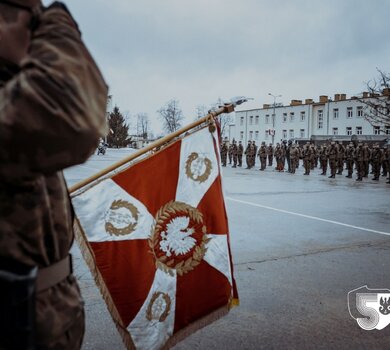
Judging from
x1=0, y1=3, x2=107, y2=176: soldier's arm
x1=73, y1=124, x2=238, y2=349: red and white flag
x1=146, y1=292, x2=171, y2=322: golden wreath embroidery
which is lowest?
x1=146, y1=292, x2=171, y2=322: golden wreath embroidery

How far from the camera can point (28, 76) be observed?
0.83 m

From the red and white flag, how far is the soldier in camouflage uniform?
121cm

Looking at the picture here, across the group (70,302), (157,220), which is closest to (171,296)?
(157,220)

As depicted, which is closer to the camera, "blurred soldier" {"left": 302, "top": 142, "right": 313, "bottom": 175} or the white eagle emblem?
the white eagle emblem

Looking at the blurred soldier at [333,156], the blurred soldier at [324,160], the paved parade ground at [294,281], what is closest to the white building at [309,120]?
the blurred soldier at [324,160]

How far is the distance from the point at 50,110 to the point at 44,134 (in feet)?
0.15

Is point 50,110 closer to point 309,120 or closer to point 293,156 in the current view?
point 293,156

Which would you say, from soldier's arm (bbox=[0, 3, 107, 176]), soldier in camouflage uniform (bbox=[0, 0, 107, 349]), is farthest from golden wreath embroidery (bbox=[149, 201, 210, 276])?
soldier's arm (bbox=[0, 3, 107, 176])

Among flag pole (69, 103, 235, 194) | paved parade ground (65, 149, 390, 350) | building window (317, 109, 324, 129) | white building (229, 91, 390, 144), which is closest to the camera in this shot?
flag pole (69, 103, 235, 194)

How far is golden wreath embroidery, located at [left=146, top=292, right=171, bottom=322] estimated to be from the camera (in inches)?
93.6

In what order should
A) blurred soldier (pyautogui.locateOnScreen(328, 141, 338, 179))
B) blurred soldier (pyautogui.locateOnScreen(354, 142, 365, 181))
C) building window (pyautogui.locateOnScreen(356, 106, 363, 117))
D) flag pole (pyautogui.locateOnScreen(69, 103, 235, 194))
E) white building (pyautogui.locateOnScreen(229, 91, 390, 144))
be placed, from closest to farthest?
flag pole (pyautogui.locateOnScreen(69, 103, 235, 194)) → blurred soldier (pyautogui.locateOnScreen(354, 142, 365, 181)) → blurred soldier (pyautogui.locateOnScreen(328, 141, 338, 179)) → building window (pyautogui.locateOnScreen(356, 106, 363, 117)) → white building (pyautogui.locateOnScreen(229, 91, 390, 144))

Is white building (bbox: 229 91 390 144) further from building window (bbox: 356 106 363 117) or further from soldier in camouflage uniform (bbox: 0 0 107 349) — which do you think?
soldier in camouflage uniform (bbox: 0 0 107 349)

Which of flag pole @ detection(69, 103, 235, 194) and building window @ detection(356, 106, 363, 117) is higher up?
building window @ detection(356, 106, 363, 117)

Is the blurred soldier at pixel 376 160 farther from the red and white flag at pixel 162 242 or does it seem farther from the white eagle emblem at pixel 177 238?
the white eagle emblem at pixel 177 238
